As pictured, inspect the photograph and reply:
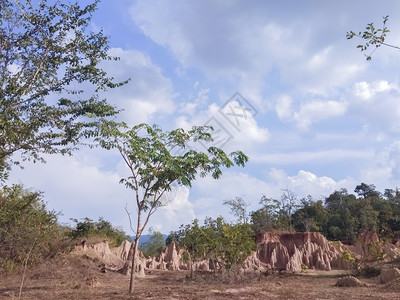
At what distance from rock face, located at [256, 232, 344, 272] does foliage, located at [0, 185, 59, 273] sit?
19.8 m

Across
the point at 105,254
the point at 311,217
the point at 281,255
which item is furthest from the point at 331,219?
the point at 105,254

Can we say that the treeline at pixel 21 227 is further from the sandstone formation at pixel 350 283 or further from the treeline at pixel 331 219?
the treeline at pixel 331 219

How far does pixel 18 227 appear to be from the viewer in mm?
15102

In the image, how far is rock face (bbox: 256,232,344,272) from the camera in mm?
32188

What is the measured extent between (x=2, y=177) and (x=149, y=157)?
4.62 m

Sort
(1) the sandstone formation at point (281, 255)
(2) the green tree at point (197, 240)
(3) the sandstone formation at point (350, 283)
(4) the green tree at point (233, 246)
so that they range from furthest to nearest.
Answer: (1) the sandstone formation at point (281, 255), (2) the green tree at point (197, 240), (4) the green tree at point (233, 246), (3) the sandstone formation at point (350, 283)

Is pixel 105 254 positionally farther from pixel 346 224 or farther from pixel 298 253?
pixel 346 224

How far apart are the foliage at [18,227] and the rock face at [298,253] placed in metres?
19.8

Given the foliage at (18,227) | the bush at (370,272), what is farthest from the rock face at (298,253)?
the foliage at (18,227)

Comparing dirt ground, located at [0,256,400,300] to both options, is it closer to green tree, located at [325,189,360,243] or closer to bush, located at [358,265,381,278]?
bush, located at [358,265,381,278]

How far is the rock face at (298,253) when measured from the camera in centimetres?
3219

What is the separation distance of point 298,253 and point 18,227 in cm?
2547

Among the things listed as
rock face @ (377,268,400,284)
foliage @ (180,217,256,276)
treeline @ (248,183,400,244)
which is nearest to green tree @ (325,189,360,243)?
treeline @ (248,183,400,244)

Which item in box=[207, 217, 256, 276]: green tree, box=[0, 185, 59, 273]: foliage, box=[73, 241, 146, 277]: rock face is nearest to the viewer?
box=[0, 185, 59, 273]: foliage
